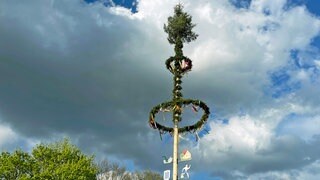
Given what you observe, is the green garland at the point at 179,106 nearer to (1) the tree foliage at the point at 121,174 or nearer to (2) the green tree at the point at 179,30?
(2) the green tree at the point at 179,30

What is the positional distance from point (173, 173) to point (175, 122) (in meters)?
3.33

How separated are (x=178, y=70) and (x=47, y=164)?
30869mm

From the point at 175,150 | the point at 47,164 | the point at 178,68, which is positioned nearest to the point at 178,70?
the point at 178,68

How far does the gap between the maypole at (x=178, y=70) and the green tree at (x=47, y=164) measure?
2700 centimetres

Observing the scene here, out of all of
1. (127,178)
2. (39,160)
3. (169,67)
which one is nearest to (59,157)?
(39,160)

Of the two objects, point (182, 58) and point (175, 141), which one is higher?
point (182, 58)

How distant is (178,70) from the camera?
3180 centimetres

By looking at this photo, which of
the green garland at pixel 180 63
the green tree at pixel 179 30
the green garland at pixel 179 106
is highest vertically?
the green tree at pixel 179 30

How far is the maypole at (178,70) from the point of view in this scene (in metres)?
30.6

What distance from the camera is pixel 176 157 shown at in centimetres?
2892

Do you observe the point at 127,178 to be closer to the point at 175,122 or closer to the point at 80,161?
the point at 80,161

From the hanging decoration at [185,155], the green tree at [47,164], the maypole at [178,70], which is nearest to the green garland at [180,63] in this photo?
the maypole at [178,70]

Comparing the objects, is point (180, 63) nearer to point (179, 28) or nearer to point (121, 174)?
point (179, 28)

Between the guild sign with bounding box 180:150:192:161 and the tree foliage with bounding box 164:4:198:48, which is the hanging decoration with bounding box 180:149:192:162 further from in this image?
the tree foliage with bounding box 164:4:198:48
